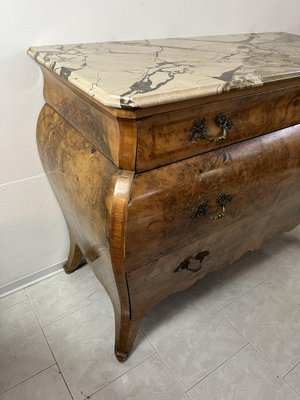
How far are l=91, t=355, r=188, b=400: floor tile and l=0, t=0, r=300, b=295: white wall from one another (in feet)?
1.78

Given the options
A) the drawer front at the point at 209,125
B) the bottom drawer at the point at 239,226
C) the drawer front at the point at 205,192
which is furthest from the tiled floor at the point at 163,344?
the drawer front at the point at 209,125

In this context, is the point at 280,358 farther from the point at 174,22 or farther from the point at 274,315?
the point at 174,22

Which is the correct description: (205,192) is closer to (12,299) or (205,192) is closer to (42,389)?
(42,389)

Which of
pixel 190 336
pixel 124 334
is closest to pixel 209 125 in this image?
pixel 124 334

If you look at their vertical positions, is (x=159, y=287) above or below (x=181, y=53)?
below

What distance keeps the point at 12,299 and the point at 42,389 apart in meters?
0.39

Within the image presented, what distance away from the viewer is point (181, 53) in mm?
853

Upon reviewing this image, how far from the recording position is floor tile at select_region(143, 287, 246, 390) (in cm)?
104

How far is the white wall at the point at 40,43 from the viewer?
818 millimetres

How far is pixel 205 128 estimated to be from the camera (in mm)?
667

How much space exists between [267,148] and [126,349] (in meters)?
0.77

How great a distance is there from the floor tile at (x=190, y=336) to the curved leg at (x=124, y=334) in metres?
0.14

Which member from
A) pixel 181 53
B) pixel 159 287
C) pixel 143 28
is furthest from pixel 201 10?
pixel 159 287

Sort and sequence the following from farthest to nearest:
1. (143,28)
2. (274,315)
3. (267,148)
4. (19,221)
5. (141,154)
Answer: (274,315)
(19,221)
(143,28)
(267,148)
(141,154)
